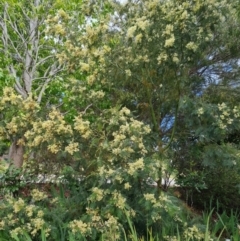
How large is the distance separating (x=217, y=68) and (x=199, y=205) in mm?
2658

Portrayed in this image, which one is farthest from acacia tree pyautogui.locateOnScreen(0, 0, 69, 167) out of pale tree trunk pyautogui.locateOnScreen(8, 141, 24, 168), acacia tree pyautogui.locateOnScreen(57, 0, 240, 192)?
acacia tree pyautogui.locateOnScreen(57, 0, 240, 192)

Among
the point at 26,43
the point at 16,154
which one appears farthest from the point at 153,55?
the point at 26,43

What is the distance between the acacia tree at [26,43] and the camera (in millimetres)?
6350

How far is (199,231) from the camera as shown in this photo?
3768mm

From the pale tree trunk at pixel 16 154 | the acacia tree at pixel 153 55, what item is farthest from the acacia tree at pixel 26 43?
the acacia tree at pixel 153 55

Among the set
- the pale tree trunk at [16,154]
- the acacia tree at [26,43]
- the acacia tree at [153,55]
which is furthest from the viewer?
the acacia tree at [26,43]

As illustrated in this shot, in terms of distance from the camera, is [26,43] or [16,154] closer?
[16,154]

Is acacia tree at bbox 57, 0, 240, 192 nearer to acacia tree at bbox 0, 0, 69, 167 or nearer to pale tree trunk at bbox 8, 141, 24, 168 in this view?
pale tree trunk at bbox 8, 141, 24, 168

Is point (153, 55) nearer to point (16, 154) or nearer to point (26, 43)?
point (16, 154)

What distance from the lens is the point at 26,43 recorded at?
6590 millimetres

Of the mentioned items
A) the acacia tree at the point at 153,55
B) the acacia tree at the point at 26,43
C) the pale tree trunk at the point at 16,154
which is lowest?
the pale tree trunk at the point at 16,154

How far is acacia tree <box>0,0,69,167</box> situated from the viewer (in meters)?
6.35

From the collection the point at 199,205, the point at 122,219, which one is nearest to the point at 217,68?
the point at 199,205

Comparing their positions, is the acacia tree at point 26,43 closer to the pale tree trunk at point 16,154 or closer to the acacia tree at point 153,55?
the pale tree trunk at point 16,154
